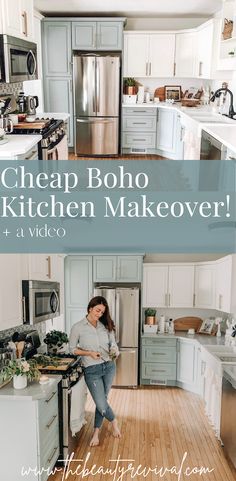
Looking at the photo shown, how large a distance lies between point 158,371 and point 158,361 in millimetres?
108

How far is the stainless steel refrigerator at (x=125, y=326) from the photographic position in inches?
197

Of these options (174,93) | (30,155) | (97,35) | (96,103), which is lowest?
(30,155)

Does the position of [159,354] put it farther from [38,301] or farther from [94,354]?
[38,301]

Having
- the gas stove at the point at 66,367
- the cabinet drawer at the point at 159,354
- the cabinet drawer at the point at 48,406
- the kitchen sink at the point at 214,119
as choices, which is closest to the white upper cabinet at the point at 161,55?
the kitchen sink at the point at 214,119

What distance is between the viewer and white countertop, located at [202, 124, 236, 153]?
310 centimetres

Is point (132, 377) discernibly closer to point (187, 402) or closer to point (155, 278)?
point (187, 402)

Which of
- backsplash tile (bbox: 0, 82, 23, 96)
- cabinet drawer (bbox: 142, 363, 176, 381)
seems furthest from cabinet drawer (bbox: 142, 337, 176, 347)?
backsplash tile (bbox: 0, 82, 23, 96)

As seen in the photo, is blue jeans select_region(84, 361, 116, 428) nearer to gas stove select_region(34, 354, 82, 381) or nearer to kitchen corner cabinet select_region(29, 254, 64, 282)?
gas stove select_region(34, 354, 82, 381)

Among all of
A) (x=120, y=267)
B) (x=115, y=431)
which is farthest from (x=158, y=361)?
(x=115, y=431)

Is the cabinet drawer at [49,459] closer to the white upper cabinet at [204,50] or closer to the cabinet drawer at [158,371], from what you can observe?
the cabinet drawer at [158,371]

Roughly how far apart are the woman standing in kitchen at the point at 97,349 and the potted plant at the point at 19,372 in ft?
1.97

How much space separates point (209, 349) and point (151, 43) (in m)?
4.73

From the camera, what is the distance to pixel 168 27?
23.4ft

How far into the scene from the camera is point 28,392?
2.54 m
